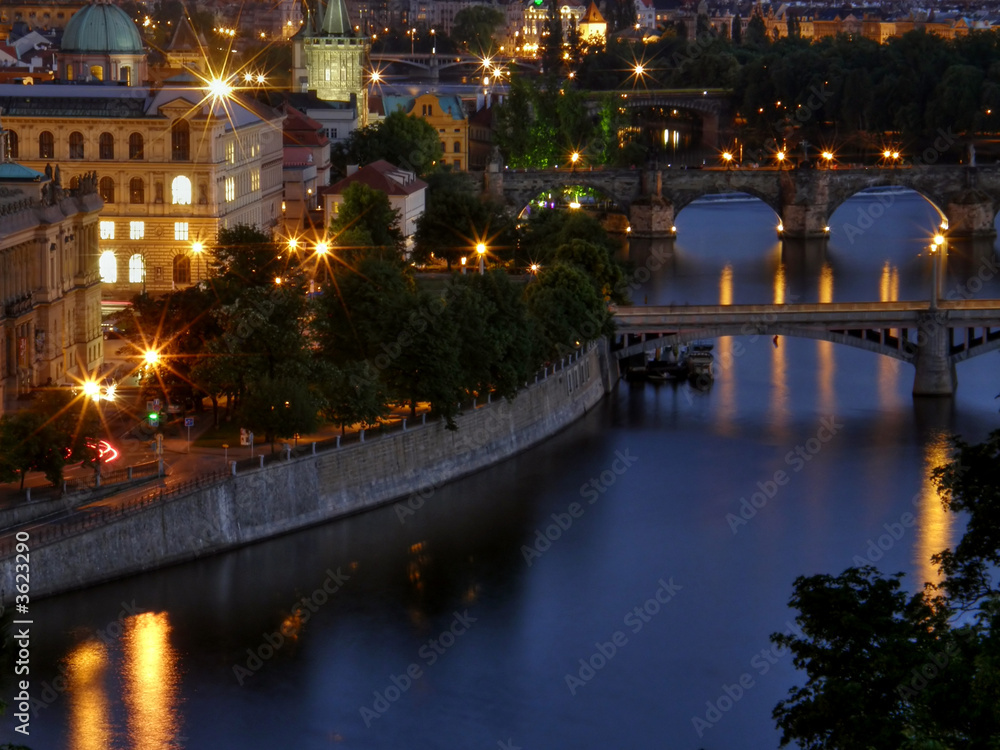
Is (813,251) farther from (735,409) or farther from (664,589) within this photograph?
(664,589)

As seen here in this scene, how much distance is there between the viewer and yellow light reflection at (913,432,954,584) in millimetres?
42000

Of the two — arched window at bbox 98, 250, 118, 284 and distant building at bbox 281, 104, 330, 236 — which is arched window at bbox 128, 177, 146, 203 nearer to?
arched window at bbox 98, 250, 118, 284

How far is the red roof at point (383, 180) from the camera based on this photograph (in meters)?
72.5

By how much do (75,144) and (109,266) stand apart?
3.34m

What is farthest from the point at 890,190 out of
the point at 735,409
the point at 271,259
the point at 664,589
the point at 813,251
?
the point at 664,589

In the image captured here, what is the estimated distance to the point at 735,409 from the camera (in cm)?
5688

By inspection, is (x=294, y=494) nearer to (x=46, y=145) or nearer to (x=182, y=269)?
(x=182, y=269)

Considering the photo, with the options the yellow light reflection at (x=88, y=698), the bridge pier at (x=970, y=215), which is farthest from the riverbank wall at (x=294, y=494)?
the bridge pier at (x=970, y=215)

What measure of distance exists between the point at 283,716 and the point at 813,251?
6007 centimetres

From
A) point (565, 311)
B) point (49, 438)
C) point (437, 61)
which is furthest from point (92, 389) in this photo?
point (437, 61)

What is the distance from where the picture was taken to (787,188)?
97562 millimetres

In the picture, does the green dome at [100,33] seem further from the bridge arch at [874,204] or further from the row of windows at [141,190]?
the bridge arch at [874,204]

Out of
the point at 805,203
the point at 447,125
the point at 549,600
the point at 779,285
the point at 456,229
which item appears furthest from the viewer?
the point at 447,125

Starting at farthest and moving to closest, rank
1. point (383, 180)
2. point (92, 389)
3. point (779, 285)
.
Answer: point (779, 285), point (383, 180), point (92, 389)
